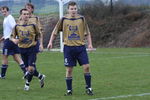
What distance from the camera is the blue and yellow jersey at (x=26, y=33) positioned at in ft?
38.3

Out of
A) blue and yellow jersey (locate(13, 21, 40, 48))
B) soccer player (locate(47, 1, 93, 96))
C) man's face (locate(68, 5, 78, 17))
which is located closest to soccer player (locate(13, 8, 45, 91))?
blue and yellow jersey (locate(13, 21, 40, 48))

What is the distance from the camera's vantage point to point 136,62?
1866cm

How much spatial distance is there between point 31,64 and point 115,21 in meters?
22.6

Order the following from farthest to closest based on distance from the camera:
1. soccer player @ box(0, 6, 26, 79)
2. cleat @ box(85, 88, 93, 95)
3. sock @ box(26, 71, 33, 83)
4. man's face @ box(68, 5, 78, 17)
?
soccer player @ box(0, 6, 26, 79)
sock @ box(26, 71, 33, 83)
cleat @ box(85, 88, 93, 95)
man's face @ box(68, 5, 78, 17)

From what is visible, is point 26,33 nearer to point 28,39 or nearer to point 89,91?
point 28,39

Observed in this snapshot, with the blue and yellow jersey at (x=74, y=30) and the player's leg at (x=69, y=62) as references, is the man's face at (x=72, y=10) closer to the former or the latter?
the blue and yellow jersey at (x=74, y=30)

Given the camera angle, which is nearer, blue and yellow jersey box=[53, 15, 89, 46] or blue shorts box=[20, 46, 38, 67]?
blue and yellow jersey box=[53, 15, 89, 46]

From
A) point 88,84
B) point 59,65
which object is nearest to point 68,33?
point 88,84

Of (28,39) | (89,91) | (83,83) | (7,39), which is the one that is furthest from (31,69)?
(7,39)

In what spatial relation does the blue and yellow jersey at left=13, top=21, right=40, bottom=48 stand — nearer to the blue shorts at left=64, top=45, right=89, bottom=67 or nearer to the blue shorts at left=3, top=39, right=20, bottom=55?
the blue shorts at left=64, top=45, right=89, bottom=67

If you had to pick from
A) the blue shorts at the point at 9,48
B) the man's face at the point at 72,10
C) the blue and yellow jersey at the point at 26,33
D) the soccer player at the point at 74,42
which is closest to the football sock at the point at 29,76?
the blue and yellow jersey at the point at 26,33

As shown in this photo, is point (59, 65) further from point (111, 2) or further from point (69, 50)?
point (111, 2)

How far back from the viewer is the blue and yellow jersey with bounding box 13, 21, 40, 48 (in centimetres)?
1167

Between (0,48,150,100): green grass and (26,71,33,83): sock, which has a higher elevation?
(26,71,33,83): sock
